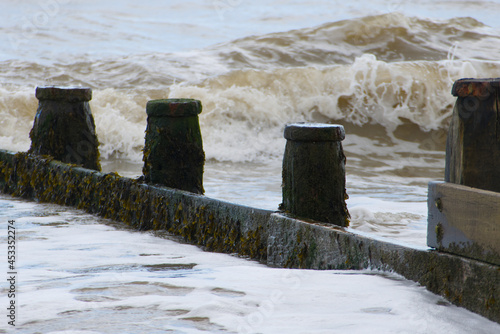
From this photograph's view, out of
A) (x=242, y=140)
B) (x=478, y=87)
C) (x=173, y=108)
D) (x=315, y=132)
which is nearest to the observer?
(x=478, y=87)

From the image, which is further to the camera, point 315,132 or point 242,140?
point 242,140

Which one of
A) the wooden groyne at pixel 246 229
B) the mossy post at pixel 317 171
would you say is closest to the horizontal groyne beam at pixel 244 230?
the wooden groyne at pixel 246 229

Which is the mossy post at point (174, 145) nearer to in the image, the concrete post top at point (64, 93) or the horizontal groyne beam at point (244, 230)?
the horizontal groyne beam at point (244, 230)

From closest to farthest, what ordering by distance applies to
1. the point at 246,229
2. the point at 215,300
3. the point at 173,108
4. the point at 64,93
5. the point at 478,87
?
the point at 478,87 < the point at 215,300 < the point at 246,229 < the point at 173,108 < the point at 64,93

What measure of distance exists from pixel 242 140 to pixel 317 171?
10481 millimetres

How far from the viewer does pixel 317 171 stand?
11.9 ft

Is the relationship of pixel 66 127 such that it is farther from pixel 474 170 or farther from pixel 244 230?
pixel 474 170

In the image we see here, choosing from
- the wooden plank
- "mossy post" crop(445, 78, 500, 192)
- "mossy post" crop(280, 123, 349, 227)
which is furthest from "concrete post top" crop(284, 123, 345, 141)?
"mossy post" crop(445, 78, 500, 192)

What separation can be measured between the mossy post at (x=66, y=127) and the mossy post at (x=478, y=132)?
4.25 meters

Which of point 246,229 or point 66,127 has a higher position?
point 66,127

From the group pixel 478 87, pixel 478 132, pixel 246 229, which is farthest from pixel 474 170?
pixel 246 229

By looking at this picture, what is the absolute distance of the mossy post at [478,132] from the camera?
2514 millimetres

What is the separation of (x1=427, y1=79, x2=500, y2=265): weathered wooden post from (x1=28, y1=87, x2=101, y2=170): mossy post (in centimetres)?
425

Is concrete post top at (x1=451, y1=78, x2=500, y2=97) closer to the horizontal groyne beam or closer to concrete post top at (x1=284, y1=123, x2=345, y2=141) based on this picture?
the horizontal groyne beam
